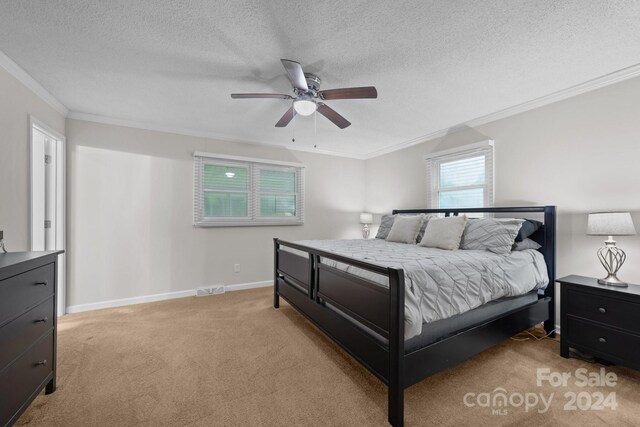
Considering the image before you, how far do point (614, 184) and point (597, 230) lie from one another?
23.8 inches

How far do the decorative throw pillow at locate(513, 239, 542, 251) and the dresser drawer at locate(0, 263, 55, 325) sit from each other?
364cm

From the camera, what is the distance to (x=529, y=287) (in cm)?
236

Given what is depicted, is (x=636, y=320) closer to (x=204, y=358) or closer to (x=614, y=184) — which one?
(x=614, y=184)

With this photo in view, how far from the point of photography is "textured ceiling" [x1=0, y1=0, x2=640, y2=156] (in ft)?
5.31

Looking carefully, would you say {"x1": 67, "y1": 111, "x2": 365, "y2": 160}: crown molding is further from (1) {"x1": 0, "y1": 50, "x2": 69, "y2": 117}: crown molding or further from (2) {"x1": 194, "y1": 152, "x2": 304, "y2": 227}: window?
(2) {"x1": 194, "y1": 152, "x2": 304, "y2": 227}: window

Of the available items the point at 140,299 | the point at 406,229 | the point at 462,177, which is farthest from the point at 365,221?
the point at 140,299

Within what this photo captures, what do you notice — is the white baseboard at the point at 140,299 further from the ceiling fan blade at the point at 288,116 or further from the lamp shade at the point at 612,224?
the lamp shade at the point at 612,224

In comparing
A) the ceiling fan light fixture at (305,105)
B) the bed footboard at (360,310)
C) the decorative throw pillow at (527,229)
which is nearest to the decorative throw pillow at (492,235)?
the decorative throw pillow at (527,229)

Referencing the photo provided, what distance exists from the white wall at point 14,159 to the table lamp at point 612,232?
467cm

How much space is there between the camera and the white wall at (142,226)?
3.24m

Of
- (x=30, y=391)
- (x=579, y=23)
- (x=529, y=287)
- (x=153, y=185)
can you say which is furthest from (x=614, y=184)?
(x=153, y=185)

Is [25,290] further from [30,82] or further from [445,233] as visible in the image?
[445,233]

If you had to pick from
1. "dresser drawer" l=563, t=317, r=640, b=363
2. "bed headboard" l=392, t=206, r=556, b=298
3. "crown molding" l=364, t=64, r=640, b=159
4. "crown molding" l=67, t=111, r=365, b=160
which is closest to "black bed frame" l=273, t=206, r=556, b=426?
"bed headboard" l=392, t=206, r=556, b=298

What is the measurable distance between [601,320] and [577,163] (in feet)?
4.75
